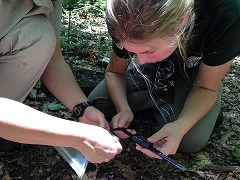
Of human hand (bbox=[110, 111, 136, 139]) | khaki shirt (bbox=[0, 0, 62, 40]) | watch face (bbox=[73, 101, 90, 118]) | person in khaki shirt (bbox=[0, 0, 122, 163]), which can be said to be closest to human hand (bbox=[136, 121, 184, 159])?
human hand (bbox=[110, 111, 136, 139])

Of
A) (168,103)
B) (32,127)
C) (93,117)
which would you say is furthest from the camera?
(168,103)

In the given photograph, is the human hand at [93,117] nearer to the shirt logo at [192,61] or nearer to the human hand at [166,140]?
the human hand at [166,140]

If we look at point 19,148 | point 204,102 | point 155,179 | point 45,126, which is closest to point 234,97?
point 204,102

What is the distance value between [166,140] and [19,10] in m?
0.95

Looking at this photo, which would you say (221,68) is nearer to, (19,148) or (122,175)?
(122,175)

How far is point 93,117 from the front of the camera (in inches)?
81.2

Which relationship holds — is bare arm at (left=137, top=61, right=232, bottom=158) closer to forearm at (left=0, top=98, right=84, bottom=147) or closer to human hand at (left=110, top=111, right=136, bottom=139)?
human hand at (left=110, top=111, right=136, bottom=139)

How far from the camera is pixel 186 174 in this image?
2.21 meters

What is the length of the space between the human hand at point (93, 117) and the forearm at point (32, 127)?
0.39m

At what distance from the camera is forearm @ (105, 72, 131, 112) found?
2275mm

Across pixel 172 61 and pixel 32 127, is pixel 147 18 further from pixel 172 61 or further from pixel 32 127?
pixel 172 61

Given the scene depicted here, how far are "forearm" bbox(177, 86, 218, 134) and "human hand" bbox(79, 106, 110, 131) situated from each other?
0.41 metres

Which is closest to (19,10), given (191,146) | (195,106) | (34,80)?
(34,80)

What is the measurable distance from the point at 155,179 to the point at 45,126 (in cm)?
84
